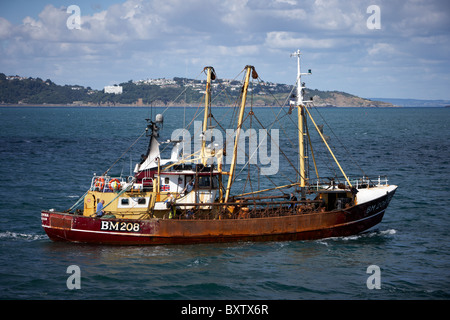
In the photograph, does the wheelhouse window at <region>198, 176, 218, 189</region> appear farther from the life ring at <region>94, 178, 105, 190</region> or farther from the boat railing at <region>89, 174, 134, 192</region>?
the life ring at <region>94, 178, 105, 190</region>

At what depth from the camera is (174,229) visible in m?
31.6

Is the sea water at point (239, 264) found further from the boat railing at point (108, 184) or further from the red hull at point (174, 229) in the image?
the boat railing at point (108, 184)

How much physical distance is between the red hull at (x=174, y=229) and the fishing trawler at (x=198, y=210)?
0.20ft

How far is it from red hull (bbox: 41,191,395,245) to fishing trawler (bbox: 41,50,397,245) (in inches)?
2.4

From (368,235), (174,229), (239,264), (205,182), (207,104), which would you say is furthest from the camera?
(368,235)

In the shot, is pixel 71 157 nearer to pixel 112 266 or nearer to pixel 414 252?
pixel 112 266

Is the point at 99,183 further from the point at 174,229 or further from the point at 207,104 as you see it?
the point at 207,104

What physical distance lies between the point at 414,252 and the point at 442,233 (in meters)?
5.02

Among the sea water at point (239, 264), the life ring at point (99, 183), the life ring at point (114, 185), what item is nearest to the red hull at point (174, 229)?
the sea water at point (239, 264)

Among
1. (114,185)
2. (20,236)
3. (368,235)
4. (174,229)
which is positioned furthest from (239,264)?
(20,236)

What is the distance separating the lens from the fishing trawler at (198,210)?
104 feet

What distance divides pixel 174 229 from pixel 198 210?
2262mm

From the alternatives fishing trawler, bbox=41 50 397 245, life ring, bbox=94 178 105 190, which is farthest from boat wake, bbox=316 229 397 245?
life ring, bbox=94 178 105 190
